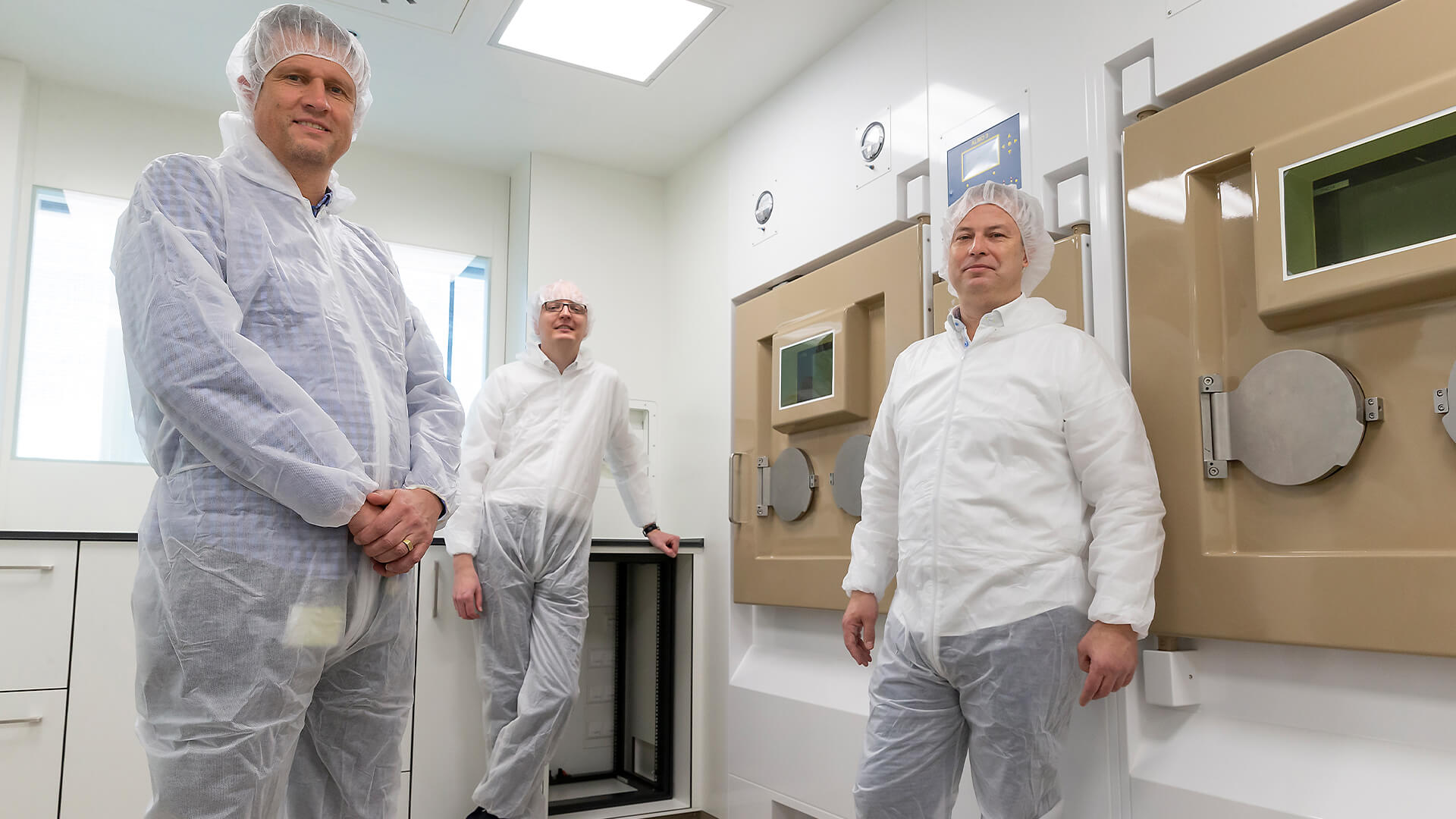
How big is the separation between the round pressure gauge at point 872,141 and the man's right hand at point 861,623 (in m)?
1.19

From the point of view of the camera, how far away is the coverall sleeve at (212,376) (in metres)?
1.13

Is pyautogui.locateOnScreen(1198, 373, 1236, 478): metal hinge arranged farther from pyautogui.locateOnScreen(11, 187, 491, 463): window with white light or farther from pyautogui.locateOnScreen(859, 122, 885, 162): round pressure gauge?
pyautogui.locateOnScreen(11, 187, 491, 463): window with white light

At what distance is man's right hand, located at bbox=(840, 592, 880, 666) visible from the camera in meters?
1.92

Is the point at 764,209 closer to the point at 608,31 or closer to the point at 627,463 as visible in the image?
the point at 608,31

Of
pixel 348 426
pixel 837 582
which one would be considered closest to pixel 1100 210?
pixel 837 582

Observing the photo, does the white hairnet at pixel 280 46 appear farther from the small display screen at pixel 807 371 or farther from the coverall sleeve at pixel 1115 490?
the small display screen at pixel 807 371

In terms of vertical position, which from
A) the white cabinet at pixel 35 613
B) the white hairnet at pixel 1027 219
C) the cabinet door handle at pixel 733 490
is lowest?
the white cabinet at pixel 35 613

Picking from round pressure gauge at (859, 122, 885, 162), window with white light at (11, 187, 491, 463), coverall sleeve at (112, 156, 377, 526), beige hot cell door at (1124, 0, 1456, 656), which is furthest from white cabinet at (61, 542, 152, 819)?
beige hot cell door at (1124, 0, 1456, 656)

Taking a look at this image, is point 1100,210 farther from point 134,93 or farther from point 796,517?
point 134,93

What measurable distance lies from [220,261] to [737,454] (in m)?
1.92

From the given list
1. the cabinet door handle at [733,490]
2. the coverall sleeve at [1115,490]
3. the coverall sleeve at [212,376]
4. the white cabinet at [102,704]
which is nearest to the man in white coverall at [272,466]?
the coverall sleeve at [212,376]

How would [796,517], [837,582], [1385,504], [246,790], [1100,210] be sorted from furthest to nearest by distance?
[796,517] → [837,582] → [1100,210] → [1385,504] → [246,790]

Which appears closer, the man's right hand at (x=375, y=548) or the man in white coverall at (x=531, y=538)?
the man's right hand at (x=375, y=548)

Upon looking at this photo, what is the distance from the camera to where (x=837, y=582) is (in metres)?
2.44
